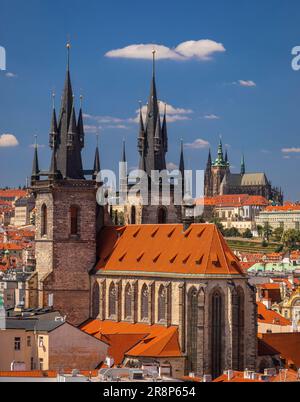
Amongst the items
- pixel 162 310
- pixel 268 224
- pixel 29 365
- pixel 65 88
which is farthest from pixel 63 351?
pixel 268 224

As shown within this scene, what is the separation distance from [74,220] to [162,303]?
8.25 metres

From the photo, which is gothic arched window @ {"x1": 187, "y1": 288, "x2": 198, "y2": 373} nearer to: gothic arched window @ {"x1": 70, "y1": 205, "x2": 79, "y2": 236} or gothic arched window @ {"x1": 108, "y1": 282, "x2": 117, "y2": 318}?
gothic arched window @ {"x1": 108, "y1": 282, "x2": 117, "y2": 318}

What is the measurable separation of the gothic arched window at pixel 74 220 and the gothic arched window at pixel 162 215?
22.0 ft

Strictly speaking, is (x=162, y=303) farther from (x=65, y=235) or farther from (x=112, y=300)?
(x=65, y=235)

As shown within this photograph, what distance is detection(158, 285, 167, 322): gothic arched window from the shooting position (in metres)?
48.6

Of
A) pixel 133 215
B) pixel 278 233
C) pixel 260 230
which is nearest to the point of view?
pixel 133 215

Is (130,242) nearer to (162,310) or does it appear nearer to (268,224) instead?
(162,310)

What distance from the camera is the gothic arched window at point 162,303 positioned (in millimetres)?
48625

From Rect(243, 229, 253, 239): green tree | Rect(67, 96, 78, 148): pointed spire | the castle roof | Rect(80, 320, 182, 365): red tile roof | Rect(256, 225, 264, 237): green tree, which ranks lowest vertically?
Rect(80, 320, 182, 365): red tile roof

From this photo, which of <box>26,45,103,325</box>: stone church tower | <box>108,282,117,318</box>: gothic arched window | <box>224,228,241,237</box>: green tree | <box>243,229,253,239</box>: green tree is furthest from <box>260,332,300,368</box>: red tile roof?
<box>224,228,241,237</box>: green tree

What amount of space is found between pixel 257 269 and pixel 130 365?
76769mm

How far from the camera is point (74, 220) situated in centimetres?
5484

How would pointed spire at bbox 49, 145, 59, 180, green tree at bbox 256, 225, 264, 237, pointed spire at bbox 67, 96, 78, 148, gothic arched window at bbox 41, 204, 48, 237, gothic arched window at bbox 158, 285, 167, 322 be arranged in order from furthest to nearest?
1. green tree at bbox 256, 225, 264, 237
2. pointed spire at bbox 67, 96, 78, 148
3. gothic arched window at bbox 41, 204, 48, 237
4. pointed spire at bbox 49, 145, 59, 180
5. gothic arched window at bbox 158, 285, 167, 322

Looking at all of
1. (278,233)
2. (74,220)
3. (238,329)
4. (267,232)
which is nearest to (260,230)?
(278,233)
